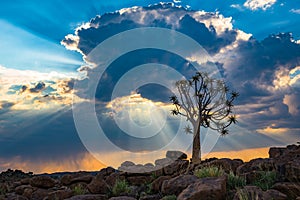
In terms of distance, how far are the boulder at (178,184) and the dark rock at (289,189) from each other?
2911 mm

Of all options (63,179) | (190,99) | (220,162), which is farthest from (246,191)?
(190,99)

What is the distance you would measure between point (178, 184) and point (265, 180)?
3.18m

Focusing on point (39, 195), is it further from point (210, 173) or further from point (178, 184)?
point (210, 173)

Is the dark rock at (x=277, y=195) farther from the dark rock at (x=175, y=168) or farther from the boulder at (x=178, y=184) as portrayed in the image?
the dark rock at (x=175, y=168)

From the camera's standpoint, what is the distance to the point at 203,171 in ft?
49.1

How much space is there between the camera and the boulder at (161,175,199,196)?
14032 millimetres

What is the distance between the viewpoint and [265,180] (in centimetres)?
1385

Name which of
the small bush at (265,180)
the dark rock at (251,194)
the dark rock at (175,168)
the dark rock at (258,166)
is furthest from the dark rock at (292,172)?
the dark rock at (175,168)

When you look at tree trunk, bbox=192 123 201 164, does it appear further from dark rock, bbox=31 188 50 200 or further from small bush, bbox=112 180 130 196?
dark rock, bbox=31 188 50 200

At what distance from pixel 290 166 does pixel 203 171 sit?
3.26 metres

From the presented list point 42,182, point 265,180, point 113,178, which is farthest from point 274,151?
point 42,182

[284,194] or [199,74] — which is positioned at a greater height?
[199,74]

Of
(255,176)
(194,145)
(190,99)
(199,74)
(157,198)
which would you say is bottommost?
(157,198)

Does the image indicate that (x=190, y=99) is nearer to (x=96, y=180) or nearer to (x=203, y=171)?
(x=96, y=180)
